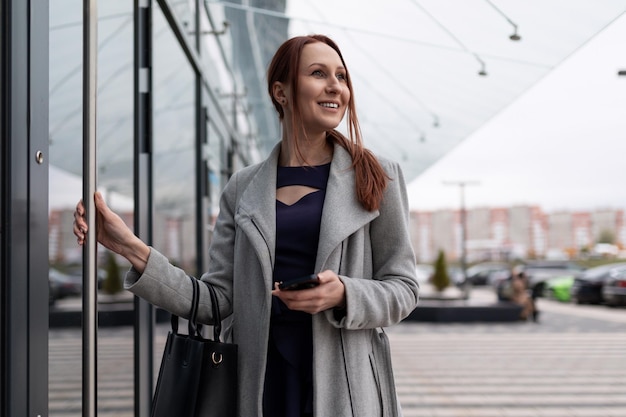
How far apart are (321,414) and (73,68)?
1084 mm

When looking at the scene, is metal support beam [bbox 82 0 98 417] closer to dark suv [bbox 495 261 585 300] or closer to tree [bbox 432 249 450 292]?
dark suv [bbox 495 261 585 300]

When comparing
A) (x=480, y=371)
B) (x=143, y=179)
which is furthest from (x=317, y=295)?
(x=480, y=371)

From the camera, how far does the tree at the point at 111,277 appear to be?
8.35 feet

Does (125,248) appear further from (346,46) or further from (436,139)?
(436,139)

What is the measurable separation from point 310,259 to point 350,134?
0.35 metres

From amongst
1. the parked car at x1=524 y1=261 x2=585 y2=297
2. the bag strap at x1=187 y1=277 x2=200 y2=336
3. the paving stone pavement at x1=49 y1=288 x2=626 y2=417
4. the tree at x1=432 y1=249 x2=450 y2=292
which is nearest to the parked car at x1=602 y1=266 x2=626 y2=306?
the paving stone pavement at x1=49 y1=288 x2=626 y2=417

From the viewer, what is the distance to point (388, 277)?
1753 mm

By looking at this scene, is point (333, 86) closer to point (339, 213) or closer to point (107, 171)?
point (339, 213)

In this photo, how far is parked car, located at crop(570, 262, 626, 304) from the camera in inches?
826

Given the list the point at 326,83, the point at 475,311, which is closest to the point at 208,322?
the point at 326,83

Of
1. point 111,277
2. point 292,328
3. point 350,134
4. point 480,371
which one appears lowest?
point 480,371

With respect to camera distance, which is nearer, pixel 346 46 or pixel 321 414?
pixel 321 414

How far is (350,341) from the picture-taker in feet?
5.62

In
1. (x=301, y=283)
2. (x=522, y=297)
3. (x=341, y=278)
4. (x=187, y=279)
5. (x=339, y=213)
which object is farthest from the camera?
(x=522, y=297)
